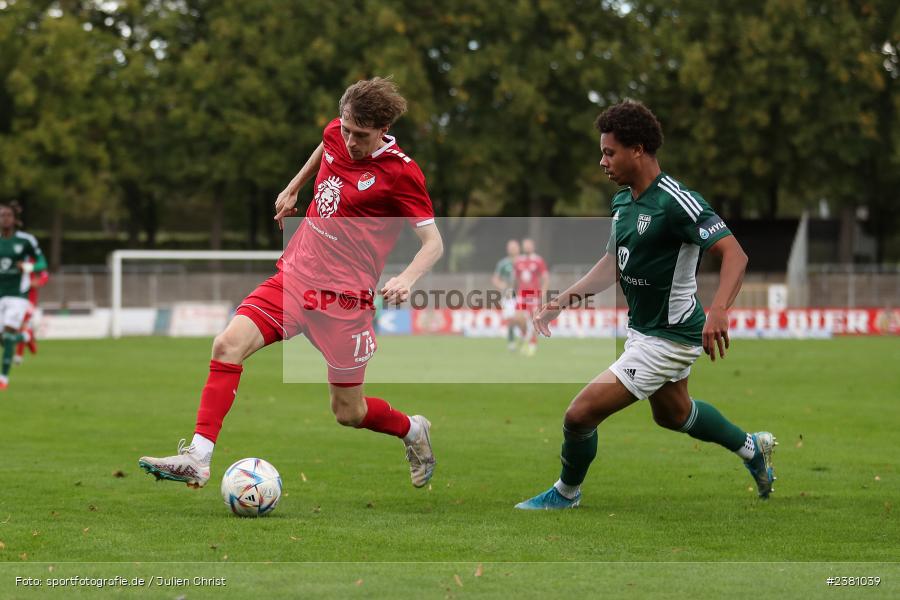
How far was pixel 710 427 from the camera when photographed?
296 inches

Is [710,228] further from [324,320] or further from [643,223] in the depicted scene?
[324,320]

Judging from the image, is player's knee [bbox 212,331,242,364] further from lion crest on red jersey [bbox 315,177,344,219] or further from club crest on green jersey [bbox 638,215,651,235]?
club crest on green jersey [bbox 638,215,651,235]

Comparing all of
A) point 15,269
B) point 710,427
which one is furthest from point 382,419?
point 15,269

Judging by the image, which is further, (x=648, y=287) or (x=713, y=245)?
(x=648, y=287)

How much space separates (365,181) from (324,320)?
851mm

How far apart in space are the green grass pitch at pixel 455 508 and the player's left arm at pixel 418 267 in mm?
1227

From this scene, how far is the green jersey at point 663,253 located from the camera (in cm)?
687

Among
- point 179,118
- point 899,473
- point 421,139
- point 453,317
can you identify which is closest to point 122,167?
point 179,118

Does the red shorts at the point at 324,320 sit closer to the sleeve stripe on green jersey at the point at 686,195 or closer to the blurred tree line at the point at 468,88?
the sleeve stripe on green jersey at the point at 686,195

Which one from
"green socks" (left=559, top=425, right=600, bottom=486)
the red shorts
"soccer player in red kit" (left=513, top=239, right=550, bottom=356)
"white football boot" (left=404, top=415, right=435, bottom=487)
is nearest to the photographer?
the red shorts

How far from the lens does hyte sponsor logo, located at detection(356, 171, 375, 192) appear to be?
7285 mm

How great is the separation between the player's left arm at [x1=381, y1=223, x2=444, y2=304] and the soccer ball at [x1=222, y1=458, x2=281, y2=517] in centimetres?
125

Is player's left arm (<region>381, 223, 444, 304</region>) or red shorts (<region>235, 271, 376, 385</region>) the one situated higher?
player's left arm (<region>381, 223, 444, 304</region>)

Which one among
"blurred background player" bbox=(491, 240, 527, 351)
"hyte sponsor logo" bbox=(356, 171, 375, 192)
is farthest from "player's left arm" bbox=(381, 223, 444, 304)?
"blurred background player" bbox=(491, 240, 527, 351)
